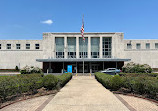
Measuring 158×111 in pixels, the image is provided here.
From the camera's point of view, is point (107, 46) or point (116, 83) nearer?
point (116, 83)

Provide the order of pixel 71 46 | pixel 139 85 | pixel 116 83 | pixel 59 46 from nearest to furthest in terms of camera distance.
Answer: pixel 139 85 → pixel 116 83 → pixel 71 46 → pixel 59 46

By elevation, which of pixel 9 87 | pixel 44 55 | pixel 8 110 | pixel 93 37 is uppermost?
pixel 93 37

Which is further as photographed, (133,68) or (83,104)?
(133,68)

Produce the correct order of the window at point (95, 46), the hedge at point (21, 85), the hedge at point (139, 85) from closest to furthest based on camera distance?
the hedge at point (21, 85), the hedge at point (139, 85), the window at point (95, 46)

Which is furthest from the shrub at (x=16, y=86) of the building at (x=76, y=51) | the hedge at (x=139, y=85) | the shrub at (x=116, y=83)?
the building at (x=76, y=51)

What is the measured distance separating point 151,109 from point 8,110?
772 centimetres

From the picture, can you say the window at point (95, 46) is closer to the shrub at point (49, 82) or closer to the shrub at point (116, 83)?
the shrub at point (116, 83)

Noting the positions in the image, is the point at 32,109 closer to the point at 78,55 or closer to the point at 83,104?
the point at 83,104

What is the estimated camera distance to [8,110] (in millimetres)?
6863

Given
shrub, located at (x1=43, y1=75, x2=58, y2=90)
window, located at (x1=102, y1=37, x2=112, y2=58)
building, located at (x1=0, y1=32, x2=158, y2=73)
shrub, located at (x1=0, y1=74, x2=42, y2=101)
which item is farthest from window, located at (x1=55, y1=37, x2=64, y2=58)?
shrub, located at (x1=0, y1=74, x2=42, y2=101)

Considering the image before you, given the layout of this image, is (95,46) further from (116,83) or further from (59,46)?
(116,83)

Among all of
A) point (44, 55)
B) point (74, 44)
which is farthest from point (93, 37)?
point (44, 55)

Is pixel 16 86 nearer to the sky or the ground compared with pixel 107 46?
nearer to the ground

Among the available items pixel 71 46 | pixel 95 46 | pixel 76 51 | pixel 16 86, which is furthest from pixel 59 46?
pixel 16 86
